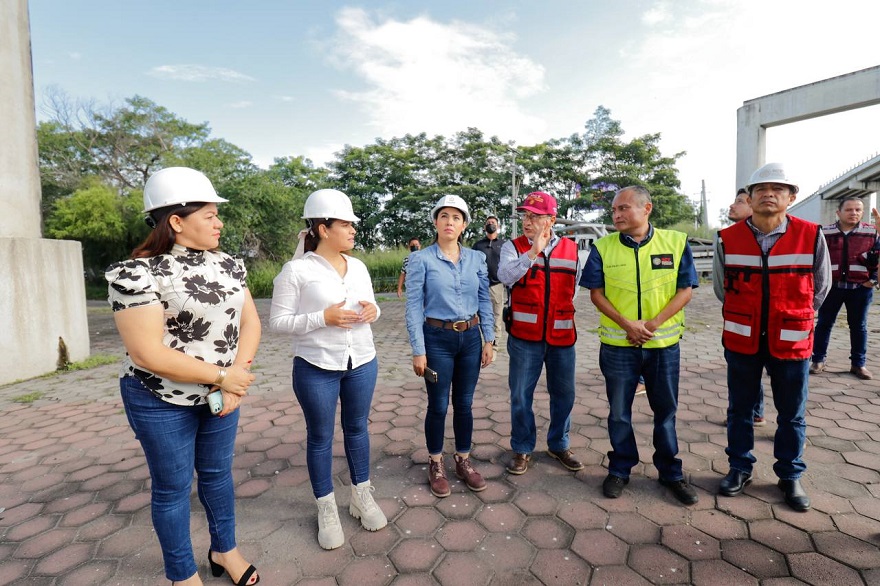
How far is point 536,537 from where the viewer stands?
248 cm

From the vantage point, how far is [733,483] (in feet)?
9.31

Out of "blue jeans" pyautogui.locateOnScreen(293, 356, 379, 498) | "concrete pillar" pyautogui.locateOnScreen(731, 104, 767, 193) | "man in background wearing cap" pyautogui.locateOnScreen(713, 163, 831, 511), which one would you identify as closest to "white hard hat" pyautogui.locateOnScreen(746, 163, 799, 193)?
"man in background wearing cap" pyautogui.locateOnScreen(713, 163, 831, 511)

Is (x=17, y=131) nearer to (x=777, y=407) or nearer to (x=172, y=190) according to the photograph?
(x=172, y=190)

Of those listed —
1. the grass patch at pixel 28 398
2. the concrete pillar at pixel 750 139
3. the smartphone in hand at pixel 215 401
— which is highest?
the concrete pillar at pixel 750 139

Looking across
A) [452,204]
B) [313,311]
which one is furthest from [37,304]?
[452,204]

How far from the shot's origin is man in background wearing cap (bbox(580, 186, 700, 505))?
Answer: 2795mm

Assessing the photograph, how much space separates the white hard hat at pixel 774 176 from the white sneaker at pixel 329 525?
306cm

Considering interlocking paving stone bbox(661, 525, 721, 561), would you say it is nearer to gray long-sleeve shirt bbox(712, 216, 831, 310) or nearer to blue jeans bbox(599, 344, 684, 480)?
blue jeans bbox(599, 344, 684, 480)

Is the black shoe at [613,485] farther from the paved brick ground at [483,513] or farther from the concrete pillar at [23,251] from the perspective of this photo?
the concrete pillar at [23,251]

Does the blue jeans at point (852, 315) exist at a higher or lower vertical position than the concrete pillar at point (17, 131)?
lower

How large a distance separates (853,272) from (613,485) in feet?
14.0

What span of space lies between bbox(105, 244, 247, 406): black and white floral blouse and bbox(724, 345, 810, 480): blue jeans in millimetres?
2925

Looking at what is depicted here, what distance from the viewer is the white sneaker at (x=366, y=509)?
2566mm

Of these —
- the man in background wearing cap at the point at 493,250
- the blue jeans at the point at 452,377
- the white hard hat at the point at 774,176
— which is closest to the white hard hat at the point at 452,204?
the blue jeans at the point at 452,377
